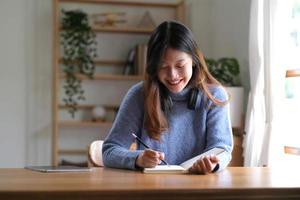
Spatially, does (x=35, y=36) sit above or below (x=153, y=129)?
above

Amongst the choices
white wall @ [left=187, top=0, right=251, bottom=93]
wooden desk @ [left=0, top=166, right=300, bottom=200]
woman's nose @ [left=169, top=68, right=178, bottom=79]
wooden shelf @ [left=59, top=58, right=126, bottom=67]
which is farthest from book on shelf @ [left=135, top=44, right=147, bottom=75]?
wooden desk @ [left=0, top=166, right=300, bottom=200]

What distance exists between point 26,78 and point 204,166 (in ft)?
10.2

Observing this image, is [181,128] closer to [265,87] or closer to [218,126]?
[218,126]

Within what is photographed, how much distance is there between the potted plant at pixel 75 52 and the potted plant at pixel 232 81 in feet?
3.70

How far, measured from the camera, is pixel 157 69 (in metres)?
1.65

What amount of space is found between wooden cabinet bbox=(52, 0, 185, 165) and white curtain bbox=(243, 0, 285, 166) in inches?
48.8

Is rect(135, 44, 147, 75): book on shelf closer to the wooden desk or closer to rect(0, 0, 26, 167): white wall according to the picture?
rect(0, 0, 26, 167): white wall

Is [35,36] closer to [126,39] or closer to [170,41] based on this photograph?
[126,39]

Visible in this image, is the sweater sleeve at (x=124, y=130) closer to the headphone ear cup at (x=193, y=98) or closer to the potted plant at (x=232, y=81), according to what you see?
the headphone ear cup at (x=193, y=98)

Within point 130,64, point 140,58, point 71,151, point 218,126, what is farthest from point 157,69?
point 71,151

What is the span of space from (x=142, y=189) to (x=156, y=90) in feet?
2.29

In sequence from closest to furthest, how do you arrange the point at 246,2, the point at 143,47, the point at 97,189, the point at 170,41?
the point at 97,189 → the point at 170,41 → the point at 246,2 → the point at 143,47

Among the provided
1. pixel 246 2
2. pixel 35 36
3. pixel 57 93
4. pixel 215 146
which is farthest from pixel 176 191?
pixel 35 36

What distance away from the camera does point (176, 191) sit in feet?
3.38
